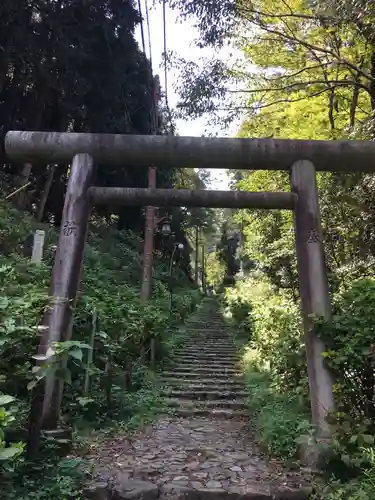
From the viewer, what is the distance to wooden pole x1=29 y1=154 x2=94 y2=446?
4566 mm

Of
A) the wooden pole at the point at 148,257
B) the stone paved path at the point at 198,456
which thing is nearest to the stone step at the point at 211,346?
the wooden pole at the point at 148,257

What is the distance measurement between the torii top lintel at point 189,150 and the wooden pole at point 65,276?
9.4 inches

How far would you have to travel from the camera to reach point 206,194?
19.1 feet

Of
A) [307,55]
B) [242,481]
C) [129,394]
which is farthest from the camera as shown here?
[307,55]

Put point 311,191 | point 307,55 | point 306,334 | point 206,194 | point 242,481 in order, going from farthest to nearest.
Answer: point 307,55 → point 206,194 → point 311,191 → point 306,334 → point 242,481

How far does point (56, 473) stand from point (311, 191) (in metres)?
3.91

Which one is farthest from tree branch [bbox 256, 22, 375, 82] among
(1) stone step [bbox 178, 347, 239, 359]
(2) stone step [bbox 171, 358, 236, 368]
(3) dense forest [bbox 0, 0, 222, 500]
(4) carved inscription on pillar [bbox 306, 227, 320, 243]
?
(1) stone step [bbox 178, 347, 239, 359]

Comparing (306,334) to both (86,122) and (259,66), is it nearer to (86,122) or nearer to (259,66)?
(259,66)

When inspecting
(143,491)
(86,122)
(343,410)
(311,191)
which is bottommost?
(143,491)

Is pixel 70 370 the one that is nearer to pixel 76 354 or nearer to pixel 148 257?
pixel 76 354

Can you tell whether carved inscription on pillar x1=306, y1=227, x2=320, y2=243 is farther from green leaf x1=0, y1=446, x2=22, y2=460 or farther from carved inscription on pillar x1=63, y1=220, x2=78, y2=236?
green leaf x1=0, y1=446, x2=22, y2=460

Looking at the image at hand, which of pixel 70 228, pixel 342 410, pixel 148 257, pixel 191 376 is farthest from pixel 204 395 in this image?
pixel 70 228

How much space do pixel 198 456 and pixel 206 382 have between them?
3.86 m

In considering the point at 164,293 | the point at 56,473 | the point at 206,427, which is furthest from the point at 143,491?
the point at 164,293
